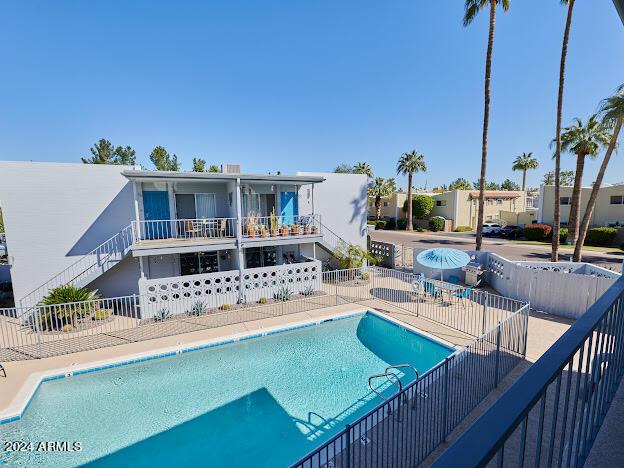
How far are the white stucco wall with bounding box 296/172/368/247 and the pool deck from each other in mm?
7649

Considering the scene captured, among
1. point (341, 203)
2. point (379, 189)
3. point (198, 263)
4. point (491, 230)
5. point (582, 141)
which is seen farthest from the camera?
point (379, 189)

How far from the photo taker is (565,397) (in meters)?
1.85

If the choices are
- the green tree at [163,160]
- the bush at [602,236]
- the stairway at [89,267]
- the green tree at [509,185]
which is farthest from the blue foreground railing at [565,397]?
the green tree at [509,185]

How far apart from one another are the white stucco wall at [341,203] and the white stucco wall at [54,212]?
1008 centimetres

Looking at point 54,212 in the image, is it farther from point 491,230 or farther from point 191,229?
point 491,230

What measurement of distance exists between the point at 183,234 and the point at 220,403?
10060 millimetres

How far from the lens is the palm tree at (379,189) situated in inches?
2038

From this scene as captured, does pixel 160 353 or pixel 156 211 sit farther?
pixel 156 211

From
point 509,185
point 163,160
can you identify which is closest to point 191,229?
point 163,160

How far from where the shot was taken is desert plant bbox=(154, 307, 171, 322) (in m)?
12.4

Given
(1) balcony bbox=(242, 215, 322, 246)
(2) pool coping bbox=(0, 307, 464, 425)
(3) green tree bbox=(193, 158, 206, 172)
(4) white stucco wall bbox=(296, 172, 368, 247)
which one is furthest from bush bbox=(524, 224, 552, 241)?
(3) green tree bbox=(193, 158, 206, 172)

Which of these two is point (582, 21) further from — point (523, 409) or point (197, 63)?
point (523, 409)

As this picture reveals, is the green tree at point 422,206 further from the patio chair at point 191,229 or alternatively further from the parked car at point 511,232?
the patio chair at point 191,229

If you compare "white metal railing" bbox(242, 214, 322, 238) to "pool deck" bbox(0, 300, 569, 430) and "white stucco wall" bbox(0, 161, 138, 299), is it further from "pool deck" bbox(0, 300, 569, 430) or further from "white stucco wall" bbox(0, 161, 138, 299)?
"white stucco wall" bbox(0, 161, 138, 299)
